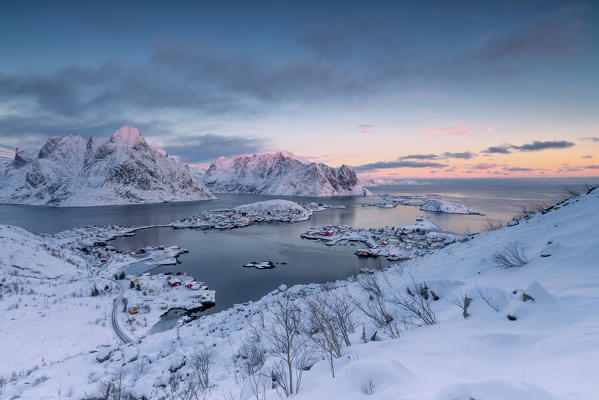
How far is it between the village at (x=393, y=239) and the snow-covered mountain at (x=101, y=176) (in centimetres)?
12424

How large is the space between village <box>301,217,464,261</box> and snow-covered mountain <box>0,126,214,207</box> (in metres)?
124

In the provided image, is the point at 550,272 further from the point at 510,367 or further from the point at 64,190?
the point at 64,190

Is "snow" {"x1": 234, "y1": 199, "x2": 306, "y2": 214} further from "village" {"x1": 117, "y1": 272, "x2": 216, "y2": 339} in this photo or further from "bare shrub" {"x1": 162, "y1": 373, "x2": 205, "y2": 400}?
"bare shrub" {"x1": 162, "y1": 373, "x2": 205, "y2": 400}

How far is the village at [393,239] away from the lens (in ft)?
122

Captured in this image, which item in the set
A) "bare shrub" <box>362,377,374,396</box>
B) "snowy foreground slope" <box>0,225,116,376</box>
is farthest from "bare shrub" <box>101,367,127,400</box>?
"snowy foreground slope" <box>0,225,116,376</box>

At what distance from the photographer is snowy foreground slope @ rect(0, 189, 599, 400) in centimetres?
256

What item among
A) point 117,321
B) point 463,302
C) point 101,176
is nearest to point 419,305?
point 463,302

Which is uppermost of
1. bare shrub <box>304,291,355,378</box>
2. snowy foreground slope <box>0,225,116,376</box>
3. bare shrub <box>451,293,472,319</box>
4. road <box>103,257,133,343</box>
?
bare shrub <box>451,293,472,319</box>

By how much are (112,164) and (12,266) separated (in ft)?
488

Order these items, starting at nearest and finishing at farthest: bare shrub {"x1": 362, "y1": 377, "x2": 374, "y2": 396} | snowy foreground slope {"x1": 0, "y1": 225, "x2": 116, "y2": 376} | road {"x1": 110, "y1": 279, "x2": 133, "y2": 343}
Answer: bare shrub {"x1": 362, "y1": 377, "x2": 374, "y2": 396}
snowy foreground slope {"x1": 0, "y1": 225, "x2": 116, "y2": 376}
road {"x1": 110, "y1": 279, "x2": 133, "y2": 343}

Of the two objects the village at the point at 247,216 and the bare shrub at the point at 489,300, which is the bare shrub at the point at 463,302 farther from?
the village at the point at 247,216

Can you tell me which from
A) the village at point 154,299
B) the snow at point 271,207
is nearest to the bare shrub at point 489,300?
the village at point 154,299

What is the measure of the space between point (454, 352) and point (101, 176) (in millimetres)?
176334

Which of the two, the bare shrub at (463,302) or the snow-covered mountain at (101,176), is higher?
the snow-covered mountain at (101,176)
